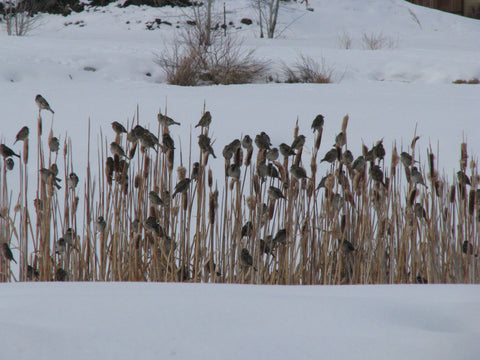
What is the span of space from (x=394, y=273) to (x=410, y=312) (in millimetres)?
592

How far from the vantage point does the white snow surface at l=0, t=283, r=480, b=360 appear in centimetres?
75

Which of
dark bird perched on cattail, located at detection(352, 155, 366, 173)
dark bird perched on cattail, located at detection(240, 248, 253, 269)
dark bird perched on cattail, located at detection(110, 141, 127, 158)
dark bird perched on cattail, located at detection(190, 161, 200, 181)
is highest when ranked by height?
dark bird perched on cattail, located at detection(110, 141, 127, 158)

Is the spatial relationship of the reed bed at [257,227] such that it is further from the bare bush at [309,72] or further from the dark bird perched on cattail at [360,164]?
the bare bush at [309,72]

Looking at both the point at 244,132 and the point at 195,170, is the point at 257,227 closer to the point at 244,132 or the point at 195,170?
the point at 195,170

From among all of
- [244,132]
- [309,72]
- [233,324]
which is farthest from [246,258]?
[309,72]

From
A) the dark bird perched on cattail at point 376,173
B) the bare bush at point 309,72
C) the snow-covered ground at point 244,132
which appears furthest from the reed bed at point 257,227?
the bare bush at point 309,72

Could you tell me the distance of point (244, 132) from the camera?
271 centimetres

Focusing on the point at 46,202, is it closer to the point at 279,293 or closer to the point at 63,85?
the point at 279,293

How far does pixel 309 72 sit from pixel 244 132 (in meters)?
1.82

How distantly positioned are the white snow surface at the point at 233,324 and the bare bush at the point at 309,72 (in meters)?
3.42

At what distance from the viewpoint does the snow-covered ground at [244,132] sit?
0.76 metres

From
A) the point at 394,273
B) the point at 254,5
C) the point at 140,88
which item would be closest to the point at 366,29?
the point at 254,5

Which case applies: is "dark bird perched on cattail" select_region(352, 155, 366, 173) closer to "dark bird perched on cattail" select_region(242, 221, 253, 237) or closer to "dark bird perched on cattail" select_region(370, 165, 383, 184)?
"dark bird perched on cattail" select_region(370, 165, 383, 184)

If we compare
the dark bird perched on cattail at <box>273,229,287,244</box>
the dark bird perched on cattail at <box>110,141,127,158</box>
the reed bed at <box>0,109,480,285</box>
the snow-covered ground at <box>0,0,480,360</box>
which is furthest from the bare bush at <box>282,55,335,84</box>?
the dark bird perched on cattail at <box>110,141,127,158</box>
